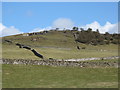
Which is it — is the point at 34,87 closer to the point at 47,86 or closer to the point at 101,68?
the point at 47,86

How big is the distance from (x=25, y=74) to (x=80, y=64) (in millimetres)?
10569

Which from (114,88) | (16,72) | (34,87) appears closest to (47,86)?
(34,87)

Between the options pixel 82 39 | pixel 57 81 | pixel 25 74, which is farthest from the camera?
pixel 82 39

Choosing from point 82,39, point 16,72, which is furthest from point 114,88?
point 82,39

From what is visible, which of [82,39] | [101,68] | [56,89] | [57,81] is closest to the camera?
[56,89]

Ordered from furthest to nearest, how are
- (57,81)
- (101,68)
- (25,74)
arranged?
(101,68) < (25,74) < (57,81)

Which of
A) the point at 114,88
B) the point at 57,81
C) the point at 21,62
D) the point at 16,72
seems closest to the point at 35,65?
the point at 21,62

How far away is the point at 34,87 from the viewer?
2059 centimetres

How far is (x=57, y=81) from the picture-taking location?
23484 mm

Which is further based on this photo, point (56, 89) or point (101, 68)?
point (101, 68)

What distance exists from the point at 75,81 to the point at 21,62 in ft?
46.6

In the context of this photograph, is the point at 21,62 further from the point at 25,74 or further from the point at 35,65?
the point at 25,74

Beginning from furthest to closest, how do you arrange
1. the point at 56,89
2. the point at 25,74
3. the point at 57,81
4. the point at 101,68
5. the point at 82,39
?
the point at 82,39
the point at 101,68
the point at 25,74
the point at 57,81
the point at 56,89

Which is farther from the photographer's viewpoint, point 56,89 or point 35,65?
point 35,65
